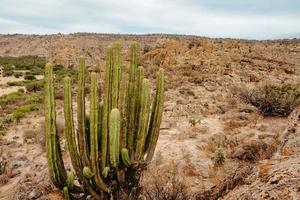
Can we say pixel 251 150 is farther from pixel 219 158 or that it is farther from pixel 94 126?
pixel 94 126

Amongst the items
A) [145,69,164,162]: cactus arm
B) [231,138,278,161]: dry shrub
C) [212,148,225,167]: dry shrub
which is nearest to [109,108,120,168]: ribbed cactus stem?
[145,69,164,162]: cactus arm

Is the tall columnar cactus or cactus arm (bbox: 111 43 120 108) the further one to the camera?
cactus arm (bbox: 111 43 120 108)

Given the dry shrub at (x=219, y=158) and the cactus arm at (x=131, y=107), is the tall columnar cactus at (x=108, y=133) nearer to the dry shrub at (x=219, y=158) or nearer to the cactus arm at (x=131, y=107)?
the cactus arm at (x=131, y=107)

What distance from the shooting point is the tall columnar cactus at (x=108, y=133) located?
529cm

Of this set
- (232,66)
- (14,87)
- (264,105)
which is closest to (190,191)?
(264,105)

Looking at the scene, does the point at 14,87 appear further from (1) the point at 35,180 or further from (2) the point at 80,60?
(2) the point at 80,60

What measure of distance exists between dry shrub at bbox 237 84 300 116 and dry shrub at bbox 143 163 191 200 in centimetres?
558

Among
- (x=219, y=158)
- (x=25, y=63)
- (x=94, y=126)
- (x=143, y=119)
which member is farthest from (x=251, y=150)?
(x=25, y=63)

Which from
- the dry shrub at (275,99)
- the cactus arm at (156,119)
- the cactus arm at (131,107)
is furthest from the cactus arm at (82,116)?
the dry shrub at (275,99)

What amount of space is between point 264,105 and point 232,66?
8.08 m

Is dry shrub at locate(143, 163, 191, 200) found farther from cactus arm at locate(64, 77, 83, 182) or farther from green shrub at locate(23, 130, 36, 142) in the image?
green shrub at locate(23, 130, 36, 142)

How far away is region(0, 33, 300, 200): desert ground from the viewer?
552 centimetres

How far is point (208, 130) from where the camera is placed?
35.6 feet

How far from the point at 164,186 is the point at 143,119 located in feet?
5.55
